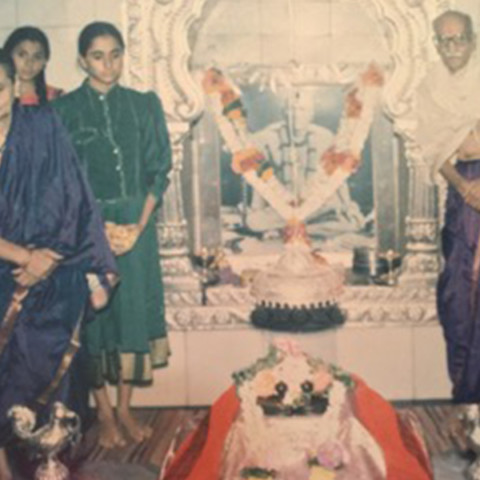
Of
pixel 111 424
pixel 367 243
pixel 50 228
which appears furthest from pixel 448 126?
pixel 111 424

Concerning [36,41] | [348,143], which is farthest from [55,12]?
[348,143]

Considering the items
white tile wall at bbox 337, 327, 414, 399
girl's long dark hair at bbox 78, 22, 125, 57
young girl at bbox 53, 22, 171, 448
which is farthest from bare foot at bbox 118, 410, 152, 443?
girl's long dark hair at bbox 78, 22, 125, 57

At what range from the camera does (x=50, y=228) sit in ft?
18.3

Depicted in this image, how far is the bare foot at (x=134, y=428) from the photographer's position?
6180 millimetres

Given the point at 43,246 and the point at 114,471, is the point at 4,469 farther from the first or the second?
the point at 43,246

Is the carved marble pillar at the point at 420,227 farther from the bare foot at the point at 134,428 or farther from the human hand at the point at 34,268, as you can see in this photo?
the human hand at the point at 34,268

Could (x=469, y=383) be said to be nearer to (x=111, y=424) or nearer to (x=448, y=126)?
(x=448, y=126)

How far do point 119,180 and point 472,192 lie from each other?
2.50 metres

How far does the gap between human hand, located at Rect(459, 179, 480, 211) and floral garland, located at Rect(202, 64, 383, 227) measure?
0.96m

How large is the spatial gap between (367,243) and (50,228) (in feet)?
8.10

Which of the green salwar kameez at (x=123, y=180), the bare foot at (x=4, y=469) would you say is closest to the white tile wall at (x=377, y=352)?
the green salwar kameez at (x=123, y=180)

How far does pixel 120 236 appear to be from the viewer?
6332 mm

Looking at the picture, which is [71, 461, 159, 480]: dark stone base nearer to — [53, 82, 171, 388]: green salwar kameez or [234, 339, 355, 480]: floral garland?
[53, 82, 171, 388]: green salwar kameez

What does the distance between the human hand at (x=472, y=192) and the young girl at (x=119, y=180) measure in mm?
2143
